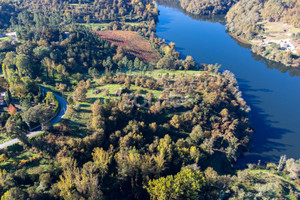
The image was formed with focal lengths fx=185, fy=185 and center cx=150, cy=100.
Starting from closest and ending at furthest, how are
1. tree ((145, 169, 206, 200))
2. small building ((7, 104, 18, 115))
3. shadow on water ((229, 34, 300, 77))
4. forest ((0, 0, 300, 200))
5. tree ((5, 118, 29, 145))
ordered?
1. tree ((145, 169, 206, 200))
2. forest ((0, 0, 300, 200))
3. tree ((5, 118, 29, 145))
4. small building ((7, 104, 18, 115))
5. shadow on water ((229, 34, 300, 77))

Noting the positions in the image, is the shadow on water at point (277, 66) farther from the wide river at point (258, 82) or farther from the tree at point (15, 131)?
the tree at point (15, 131)

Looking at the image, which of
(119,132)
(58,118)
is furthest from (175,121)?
(58,118)

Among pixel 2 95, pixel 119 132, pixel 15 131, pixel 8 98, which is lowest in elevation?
pixel 119 132

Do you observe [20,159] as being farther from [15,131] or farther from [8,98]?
[8,98]

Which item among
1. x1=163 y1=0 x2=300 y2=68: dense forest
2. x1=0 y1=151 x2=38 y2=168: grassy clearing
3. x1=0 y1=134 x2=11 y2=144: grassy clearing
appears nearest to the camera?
x1=0 y1=151 x2=38 y2=168: grassy clearing

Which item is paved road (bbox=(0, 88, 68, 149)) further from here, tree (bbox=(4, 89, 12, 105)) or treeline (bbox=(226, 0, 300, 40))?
treeline (bbox=(226, 0, 300, 40))

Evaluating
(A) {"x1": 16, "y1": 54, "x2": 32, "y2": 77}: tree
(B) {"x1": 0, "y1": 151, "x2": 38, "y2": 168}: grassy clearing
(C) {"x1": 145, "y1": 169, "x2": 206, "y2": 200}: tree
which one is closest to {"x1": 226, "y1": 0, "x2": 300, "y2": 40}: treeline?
(C) {"x1": 145, "y1": 169, "x2": 206, "y2": 200}: tree

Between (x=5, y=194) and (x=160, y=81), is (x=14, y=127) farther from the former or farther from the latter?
(x=160, y=81)
